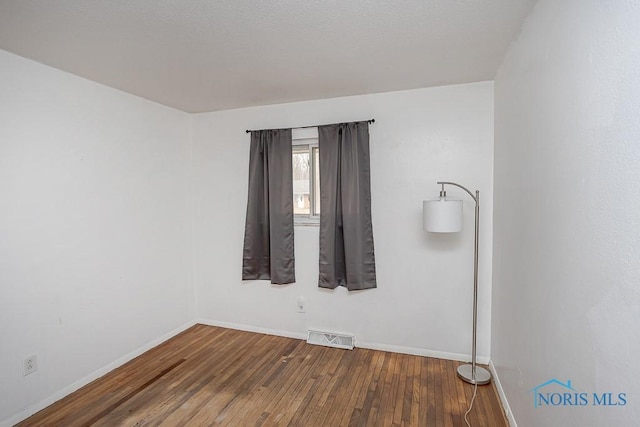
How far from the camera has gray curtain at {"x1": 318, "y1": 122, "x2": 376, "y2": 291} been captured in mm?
3197

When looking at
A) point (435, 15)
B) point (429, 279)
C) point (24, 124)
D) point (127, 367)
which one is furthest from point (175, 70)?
point (429, 279)

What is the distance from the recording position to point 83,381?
2670 mm

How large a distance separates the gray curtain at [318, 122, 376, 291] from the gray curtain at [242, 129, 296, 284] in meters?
0.40

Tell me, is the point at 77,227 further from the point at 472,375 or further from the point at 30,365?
the point at 472,375

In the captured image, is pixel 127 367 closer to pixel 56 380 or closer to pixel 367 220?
pixel 56 380

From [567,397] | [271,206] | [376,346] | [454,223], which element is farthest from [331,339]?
[567,397]

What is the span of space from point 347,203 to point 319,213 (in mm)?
370

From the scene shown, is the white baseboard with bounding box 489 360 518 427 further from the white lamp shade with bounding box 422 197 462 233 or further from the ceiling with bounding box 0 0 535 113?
the ceiling with bounding box 0 0 535 113

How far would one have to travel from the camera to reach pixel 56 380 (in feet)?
8.13

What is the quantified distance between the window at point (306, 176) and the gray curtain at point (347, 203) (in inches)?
7.4

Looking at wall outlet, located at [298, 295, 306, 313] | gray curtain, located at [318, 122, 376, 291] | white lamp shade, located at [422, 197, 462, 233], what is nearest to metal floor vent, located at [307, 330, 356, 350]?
wall outlet, located at [298, 295, 306, 313]

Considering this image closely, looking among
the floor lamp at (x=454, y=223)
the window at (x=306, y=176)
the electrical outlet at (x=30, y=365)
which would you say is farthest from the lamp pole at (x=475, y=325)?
the electrical outlet at (x=30, y=365)

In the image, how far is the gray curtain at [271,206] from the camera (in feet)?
11.4

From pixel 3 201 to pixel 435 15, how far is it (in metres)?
2.90
